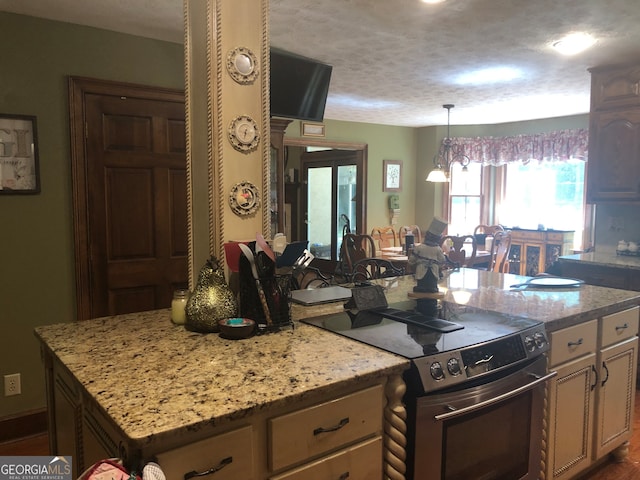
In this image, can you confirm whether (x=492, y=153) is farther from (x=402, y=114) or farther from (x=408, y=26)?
(x=408, y=26)

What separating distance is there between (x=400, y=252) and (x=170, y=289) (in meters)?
2.83

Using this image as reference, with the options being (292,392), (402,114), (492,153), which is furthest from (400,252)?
Result: (292,392)

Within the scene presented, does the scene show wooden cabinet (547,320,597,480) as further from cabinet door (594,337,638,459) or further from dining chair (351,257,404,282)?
dining chair (351,257,404,282)

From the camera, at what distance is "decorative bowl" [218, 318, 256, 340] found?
163 cm

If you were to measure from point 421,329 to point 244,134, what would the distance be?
966 mm

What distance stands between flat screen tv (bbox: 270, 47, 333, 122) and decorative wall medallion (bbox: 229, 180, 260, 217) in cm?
117

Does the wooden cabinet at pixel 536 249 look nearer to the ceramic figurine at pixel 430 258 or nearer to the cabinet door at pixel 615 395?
the cabinet door at pixel 615 395

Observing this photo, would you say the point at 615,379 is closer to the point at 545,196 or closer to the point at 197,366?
the point at 197,366

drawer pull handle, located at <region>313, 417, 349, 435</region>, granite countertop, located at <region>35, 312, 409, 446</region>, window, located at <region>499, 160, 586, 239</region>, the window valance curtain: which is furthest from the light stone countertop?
window, located at <region>499, 160, 586, 239</region>

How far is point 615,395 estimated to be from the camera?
8.00 feet

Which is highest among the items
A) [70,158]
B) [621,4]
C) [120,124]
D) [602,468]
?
[621,4]

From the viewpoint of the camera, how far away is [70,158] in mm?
2887

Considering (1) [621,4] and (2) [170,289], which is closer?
(1) [621,4]

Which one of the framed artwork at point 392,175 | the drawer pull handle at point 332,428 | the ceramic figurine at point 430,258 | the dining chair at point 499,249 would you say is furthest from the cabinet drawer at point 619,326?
the framed artwork at point 392,175
